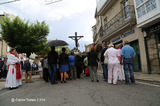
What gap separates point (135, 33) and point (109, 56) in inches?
276

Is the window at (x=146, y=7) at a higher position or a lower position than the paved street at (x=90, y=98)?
higher

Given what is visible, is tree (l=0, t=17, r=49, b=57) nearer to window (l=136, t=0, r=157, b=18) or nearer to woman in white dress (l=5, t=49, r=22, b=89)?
woman in white dress (l=5, t=49, r=22, b=89)

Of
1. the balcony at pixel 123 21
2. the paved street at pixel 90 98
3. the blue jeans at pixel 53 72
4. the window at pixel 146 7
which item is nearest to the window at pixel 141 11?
the window at pixel 146 7

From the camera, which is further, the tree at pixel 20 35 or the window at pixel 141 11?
the tree at pixel 20 35

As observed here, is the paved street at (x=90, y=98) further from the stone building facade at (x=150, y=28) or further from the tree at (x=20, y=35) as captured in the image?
the tree at (x=20, y=35)

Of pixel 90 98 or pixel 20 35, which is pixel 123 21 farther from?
pixel 20 35

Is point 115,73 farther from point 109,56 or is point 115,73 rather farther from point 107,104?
point 107,104

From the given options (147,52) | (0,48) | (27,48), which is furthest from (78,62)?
(0,48)

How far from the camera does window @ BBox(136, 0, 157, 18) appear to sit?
8.31m

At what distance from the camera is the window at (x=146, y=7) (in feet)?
27.3

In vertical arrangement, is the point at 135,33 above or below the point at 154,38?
above

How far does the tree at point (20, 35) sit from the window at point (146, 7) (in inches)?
481

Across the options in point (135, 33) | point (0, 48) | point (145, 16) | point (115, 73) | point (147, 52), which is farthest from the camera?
point (0, 48)

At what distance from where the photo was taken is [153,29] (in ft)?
29.9
